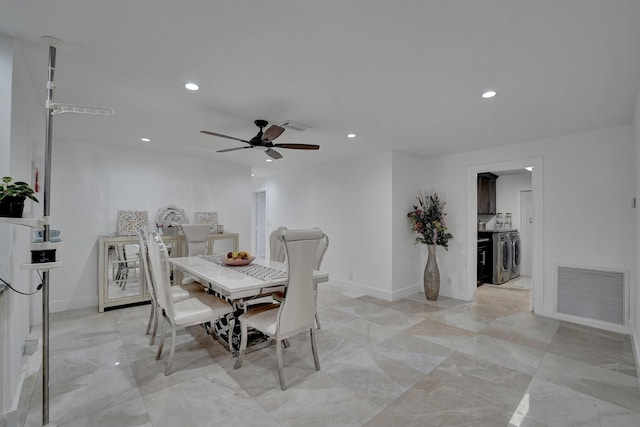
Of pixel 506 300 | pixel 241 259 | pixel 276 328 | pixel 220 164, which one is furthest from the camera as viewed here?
pixel 220 164

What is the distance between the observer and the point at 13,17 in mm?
1612

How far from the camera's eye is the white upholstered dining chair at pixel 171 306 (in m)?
2.40

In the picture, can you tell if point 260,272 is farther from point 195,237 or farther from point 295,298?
point 195,237

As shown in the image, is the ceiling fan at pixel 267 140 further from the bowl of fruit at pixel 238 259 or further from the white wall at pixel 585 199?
the white wall at pixel 585 199

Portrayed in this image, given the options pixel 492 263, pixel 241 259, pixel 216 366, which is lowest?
pixel 216 366

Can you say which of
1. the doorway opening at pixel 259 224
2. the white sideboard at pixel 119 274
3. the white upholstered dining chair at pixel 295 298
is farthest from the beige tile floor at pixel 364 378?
the doorway opening at pixel 259 224

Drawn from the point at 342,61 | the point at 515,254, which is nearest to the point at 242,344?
the point at 342,61

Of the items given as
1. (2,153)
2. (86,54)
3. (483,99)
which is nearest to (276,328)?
(2,153)

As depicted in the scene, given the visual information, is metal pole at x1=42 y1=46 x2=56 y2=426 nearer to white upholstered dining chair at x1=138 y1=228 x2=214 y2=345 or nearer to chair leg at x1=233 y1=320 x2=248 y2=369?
white upholstered dining chair at x1=138 y1=228 x2=214 y2=345

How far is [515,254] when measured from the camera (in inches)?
240

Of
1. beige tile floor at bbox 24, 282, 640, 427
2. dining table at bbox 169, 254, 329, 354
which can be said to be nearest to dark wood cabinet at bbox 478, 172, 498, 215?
beige tile floor at bbox 24, 282, 640, 427

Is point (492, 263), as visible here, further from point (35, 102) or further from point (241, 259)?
point (35, 102)

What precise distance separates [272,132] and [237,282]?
137 centimetres

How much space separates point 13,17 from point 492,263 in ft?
21.6
